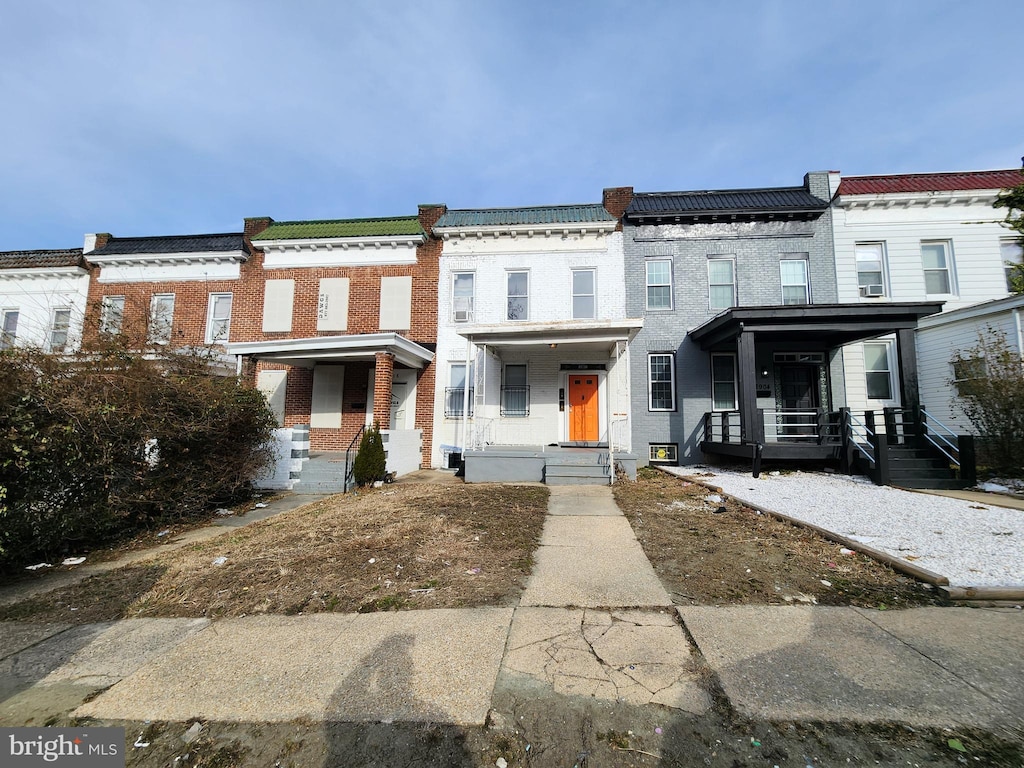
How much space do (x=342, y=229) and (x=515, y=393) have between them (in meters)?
A: 8.43

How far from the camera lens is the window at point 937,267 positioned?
41.5ft

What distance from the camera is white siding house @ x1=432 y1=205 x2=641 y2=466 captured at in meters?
12.9

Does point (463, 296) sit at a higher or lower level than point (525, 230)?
lower

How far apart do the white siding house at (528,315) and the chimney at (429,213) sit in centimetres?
34

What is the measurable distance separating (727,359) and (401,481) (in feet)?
33.7

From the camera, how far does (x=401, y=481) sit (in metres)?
10.7

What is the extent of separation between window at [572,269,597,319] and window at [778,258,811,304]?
583cm

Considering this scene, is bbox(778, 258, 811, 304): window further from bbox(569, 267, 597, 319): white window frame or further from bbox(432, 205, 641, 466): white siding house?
bbox(569, 267, 597, 319): white window frame

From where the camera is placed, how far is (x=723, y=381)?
1277 centimetres

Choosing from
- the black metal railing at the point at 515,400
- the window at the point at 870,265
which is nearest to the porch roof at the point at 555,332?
the black metal railing at the point at 515,400

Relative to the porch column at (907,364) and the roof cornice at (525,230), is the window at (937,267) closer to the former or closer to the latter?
the porch column at (907,364)

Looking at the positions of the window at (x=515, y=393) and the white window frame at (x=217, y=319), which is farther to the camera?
the white window frame at (x=217, y=319)

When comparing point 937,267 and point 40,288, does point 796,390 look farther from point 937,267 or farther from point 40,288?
point 40,288

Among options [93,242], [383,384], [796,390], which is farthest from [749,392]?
[93,242]
